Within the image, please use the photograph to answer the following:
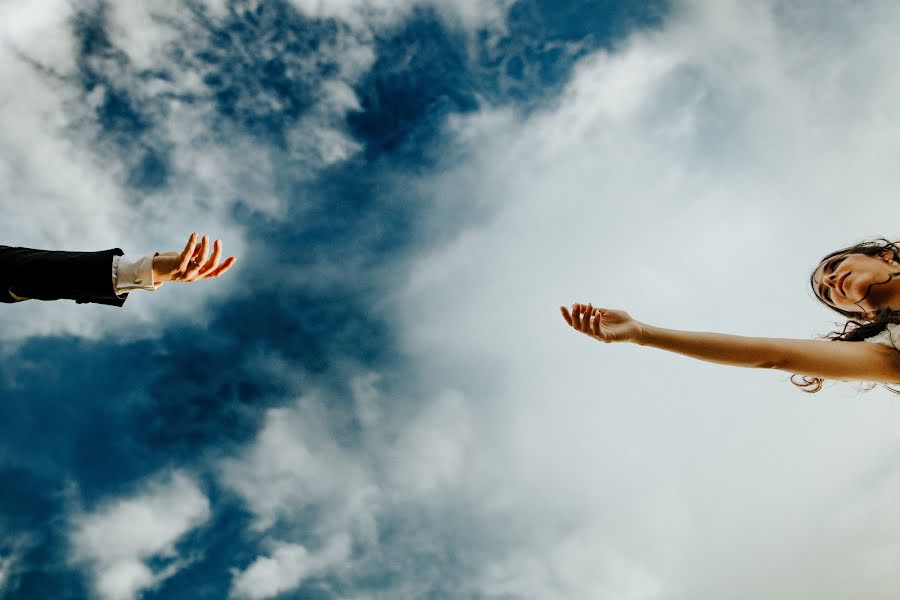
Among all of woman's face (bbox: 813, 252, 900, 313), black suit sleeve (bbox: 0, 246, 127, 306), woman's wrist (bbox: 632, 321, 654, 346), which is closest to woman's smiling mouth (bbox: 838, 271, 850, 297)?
woman's face (bbox: 813, 252, 900, 313)

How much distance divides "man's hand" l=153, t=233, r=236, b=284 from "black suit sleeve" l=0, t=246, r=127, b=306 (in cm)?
38

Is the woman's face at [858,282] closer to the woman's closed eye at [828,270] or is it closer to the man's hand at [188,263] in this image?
the woman's closed eye at [828,270]

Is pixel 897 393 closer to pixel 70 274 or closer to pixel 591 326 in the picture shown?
pixel 591 326

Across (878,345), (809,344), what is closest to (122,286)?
(809,344)

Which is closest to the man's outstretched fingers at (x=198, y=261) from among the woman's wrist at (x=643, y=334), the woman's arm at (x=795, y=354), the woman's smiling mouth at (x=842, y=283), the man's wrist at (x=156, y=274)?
the man's wrist at (x=156, y=274)

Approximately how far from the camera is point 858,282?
599 cm

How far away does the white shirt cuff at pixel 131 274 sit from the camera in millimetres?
5121

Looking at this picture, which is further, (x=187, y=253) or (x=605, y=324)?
(x=605, y=324)

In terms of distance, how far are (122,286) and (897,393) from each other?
801 centimetres

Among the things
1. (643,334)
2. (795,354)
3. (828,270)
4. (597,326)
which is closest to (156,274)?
(597,326)

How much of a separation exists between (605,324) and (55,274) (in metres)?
5.41

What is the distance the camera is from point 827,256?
6.64 m

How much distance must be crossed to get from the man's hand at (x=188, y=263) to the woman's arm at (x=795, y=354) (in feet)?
15.2

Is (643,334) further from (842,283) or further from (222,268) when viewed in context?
(222,268)
